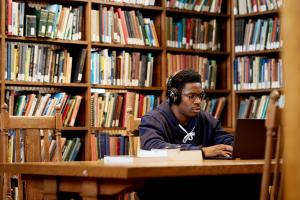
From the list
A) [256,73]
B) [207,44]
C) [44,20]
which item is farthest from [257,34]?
[44,20]

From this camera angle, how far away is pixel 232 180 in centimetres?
289

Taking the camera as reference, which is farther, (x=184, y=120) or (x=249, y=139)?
(x=184, y=120)

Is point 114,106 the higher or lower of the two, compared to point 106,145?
higher

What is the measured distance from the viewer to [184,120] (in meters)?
3.40

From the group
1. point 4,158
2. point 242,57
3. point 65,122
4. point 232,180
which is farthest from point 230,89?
point 4,158

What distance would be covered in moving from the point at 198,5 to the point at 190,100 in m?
2.15

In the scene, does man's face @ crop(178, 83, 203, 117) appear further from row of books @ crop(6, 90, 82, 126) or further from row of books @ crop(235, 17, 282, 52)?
row of books @ crop(235, 17, 282, 52)

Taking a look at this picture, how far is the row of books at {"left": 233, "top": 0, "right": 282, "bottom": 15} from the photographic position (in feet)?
17.1

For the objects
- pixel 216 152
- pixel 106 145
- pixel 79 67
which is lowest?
pixel 106 145

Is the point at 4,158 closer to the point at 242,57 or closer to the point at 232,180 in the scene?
the point at 232,180

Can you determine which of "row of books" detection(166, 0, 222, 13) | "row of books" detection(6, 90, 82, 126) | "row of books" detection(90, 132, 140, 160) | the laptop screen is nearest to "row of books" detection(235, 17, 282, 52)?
"row of books" detection(166, 0, 222, 13)

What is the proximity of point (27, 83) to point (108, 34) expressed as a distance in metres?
0.83

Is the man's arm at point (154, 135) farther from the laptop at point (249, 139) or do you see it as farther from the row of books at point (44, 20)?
the row of books at point (44, 20)

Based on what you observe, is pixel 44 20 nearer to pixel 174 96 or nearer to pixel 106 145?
pixel 106 145
